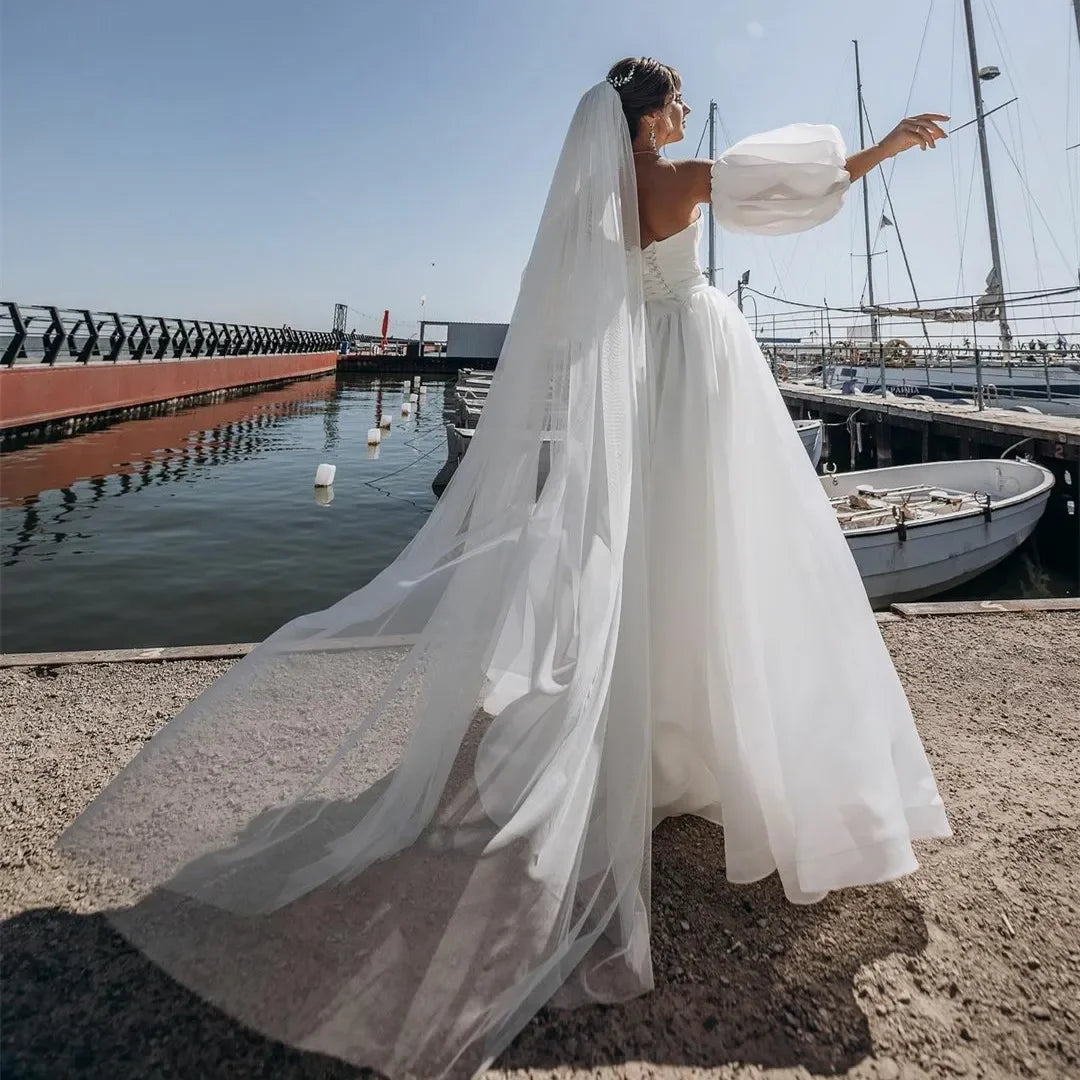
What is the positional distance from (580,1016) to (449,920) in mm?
323

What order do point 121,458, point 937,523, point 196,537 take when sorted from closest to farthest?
point 937,523 → point 196,537 → point 121,458

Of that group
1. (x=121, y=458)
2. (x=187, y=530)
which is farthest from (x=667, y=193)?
(x=121, y=458)

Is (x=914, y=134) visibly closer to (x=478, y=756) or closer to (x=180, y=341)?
(x=478, y=756)

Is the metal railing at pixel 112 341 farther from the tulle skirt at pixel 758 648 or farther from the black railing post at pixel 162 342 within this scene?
the tulle skirt at pixel 758 648

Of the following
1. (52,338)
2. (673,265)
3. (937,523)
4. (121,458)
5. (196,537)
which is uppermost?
(52,338)

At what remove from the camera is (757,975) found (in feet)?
4.89

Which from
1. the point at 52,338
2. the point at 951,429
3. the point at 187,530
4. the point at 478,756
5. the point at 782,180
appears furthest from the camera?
the point at 52,338

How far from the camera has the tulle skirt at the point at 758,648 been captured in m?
1.58

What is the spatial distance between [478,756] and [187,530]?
28.1 feet

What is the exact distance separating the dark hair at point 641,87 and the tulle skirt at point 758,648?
49cm

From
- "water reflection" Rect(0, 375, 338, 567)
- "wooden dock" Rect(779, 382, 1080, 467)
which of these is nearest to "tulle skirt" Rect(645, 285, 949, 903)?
"water reflection" Rect(0, 375, 338, 567)

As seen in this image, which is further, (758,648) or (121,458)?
(121,458)

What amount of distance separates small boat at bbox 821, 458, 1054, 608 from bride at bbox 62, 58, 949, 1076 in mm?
5145

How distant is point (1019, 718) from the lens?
2.75 metres
